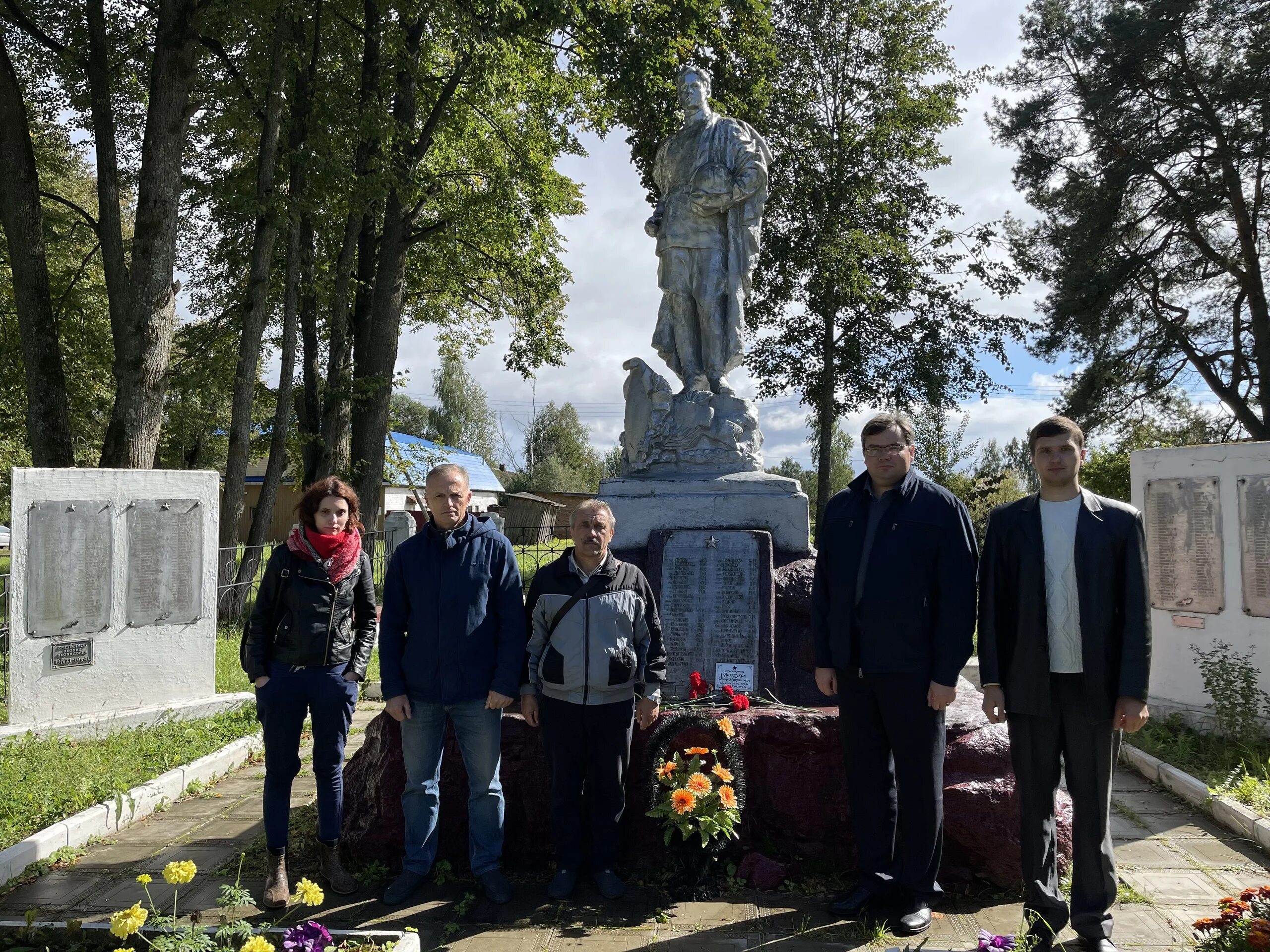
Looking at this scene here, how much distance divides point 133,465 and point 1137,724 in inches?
345

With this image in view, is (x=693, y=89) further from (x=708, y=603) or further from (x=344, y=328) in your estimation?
(x=344, y=328)

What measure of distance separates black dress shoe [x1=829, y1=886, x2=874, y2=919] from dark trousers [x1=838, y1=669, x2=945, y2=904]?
0.03 meters

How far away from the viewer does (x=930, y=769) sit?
328 cm

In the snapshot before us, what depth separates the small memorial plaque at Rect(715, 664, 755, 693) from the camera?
15.0 feet

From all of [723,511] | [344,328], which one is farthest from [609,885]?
[344,328]

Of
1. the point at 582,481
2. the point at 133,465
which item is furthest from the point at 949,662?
the point at 582,481

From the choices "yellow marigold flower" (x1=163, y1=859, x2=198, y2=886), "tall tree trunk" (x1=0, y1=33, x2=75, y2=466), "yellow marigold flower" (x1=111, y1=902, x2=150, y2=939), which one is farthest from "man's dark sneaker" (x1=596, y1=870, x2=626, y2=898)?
"tall tree trunk" (x1=0, y1=33, x2=75, y2=466)

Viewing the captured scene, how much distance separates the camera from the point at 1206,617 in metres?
6.08

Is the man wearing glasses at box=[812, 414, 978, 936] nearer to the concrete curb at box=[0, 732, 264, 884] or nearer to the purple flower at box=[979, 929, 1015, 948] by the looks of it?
the purple flower at box=[979, 929, 1015, 948]

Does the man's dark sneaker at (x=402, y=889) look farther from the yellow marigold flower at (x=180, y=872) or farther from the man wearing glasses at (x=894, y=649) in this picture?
the man wearing glasses at (x=894, y=649)

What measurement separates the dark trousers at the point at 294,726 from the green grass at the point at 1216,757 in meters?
4.28

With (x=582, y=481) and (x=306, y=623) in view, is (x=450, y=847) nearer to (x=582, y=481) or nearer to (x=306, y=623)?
(x=306, y=623)

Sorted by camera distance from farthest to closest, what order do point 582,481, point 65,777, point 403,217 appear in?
point 582,481 < point 403,217 < point 65,777

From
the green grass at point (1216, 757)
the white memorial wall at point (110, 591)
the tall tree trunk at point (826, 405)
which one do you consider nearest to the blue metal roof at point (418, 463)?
the white memorial wall at point (110, 591)
